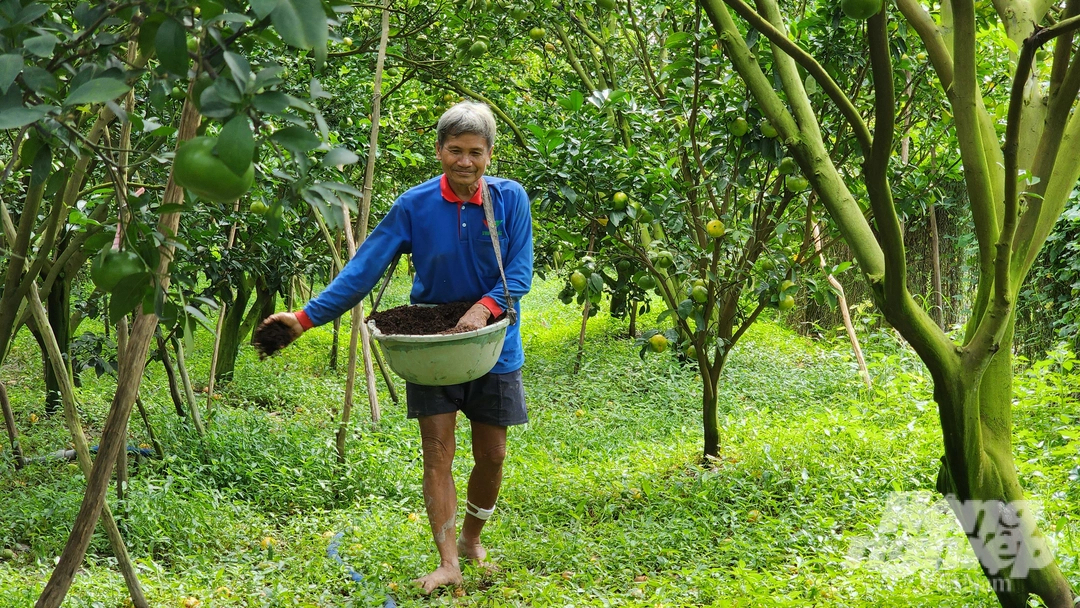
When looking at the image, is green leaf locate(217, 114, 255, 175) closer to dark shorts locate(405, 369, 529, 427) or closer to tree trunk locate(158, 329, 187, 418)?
dark shorts locate(405, 369, 529, 427)

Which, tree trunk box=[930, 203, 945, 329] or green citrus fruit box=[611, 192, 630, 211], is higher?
green citrus fruit box=[611, 192, 630, 211]

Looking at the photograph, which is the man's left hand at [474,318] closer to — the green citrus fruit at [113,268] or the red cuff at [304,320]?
the red cuff at [304,320]

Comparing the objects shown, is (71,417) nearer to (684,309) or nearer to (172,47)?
(172,47)

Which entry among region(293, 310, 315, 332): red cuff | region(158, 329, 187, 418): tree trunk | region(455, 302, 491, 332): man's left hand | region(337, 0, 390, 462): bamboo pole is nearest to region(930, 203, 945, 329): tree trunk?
region(337, 0, 390, 462): bamboo pole

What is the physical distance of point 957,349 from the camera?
2.21 m

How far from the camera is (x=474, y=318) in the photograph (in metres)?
2.79

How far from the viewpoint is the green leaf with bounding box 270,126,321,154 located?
1126 mm

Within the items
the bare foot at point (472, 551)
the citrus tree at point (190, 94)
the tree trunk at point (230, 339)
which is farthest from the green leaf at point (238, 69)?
the tree trunk at point (230, 339)

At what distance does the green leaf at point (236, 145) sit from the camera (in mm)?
1046

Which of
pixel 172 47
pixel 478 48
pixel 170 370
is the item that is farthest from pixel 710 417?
pixel 172 47

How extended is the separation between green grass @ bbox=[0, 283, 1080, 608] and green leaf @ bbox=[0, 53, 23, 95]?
2.18m

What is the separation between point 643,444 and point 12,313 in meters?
3.32

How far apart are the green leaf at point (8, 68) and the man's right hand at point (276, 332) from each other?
5.29 ft

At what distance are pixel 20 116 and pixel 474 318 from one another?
1764mm
